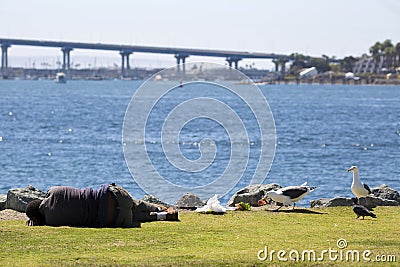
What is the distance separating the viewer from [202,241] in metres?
12.3

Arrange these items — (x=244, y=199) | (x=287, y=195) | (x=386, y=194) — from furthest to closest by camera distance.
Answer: (x=386, y=194), (x=244, y=199), (x=287, y=195)

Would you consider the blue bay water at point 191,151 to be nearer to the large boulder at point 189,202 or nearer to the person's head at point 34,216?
the large boulder at point 189,202

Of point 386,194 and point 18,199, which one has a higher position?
point 18,199

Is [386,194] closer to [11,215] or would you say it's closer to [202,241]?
[202,241]

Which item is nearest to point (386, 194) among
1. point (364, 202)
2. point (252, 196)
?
point (364, 202)

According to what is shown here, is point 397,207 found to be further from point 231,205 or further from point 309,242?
point 309,242

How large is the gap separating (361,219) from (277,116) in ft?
218

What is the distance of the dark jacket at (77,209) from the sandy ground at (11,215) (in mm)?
1427

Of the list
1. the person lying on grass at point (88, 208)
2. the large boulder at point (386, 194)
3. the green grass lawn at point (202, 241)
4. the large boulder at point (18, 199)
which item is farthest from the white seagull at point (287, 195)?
the large boulder at point (18, 199)

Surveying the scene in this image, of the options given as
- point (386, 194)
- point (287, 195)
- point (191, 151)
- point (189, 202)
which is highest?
point (287, 195)

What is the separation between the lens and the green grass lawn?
35.6ft

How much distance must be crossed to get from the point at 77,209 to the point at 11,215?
2182mm

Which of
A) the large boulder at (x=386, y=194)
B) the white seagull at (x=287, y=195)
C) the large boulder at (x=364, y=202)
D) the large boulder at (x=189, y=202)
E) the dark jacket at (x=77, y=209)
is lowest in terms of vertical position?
the large boulder at (x=189, y=202)

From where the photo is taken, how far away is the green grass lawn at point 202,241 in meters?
10.9
